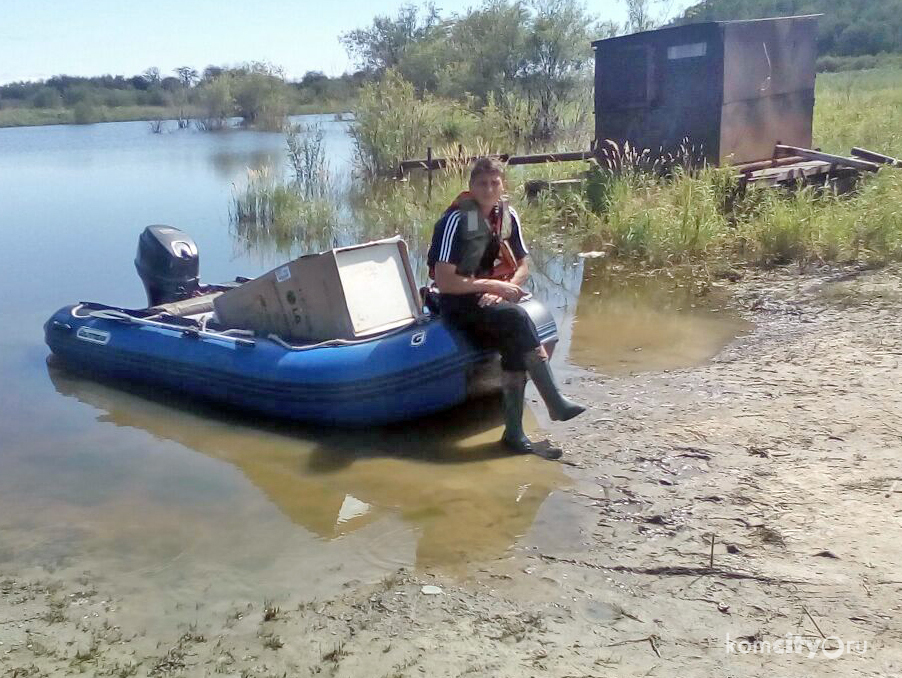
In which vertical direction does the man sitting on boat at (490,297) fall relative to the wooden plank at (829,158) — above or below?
below

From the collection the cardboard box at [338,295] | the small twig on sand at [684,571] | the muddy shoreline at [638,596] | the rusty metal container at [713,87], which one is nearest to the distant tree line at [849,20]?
the rusty metal container at [713,87]

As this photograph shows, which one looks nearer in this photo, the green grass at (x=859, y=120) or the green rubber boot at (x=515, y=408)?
the green rubber boot at (x=515, y=408)

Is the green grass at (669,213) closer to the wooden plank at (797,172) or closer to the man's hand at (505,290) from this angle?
the wooden plank at (797,172)

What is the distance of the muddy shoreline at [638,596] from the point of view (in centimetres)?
320

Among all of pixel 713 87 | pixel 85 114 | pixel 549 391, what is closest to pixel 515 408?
pixel 549 391

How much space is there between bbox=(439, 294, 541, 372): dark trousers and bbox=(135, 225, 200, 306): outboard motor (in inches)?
129

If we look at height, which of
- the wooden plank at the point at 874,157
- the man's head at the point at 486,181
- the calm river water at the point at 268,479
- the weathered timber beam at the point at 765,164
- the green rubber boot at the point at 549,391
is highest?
the man's head at the point at 486,181

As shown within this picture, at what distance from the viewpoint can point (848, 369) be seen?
19.4ft

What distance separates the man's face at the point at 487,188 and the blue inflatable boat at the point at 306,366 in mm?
816

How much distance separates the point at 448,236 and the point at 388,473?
1.42 metres

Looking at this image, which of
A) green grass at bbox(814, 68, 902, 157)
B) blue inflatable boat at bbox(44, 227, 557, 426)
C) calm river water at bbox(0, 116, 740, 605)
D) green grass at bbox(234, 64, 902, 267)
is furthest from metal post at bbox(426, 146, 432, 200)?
blue inflatable boat at bbox(44, 227, 557, 426)

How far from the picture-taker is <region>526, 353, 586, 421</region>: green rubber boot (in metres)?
Answer: 5.23

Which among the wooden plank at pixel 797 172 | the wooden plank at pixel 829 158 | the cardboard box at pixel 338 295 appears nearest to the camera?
the cardboard box at pixel 338 295

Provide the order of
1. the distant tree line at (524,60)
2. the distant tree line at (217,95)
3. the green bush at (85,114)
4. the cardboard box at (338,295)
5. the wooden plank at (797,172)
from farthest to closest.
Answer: the green bush at (85,114), the distant tree line at (217,95), the distant tree line at (524,60), the wooden plank at (797,172), the cardboard box at (338,295)
